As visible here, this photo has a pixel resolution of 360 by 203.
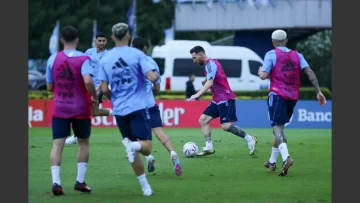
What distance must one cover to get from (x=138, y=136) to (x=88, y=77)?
997 mm

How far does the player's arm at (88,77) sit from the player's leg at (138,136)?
19.7 inches

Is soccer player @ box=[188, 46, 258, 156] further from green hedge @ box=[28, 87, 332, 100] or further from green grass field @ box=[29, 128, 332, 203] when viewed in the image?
green hedge @ box=[28, 87, 332, 100]

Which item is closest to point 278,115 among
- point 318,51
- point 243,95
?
point 243,95

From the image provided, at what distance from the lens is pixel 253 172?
15.8 m

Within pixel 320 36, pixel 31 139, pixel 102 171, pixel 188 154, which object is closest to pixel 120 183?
pixel 102 171

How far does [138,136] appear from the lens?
12477 millimetres

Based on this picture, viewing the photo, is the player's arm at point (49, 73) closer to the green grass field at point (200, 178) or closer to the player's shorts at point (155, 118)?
the green grass field at point (200, 178)

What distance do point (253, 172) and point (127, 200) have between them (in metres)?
4.08

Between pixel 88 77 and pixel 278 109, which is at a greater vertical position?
pixel 88 77

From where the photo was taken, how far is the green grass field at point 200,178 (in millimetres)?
12422

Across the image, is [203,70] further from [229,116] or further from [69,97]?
[69,97]

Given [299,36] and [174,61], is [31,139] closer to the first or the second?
[174,61]

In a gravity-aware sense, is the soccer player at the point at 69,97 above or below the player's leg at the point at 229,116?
above

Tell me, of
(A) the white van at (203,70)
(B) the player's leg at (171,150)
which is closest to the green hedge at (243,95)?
(A) the white van at (203,70)
